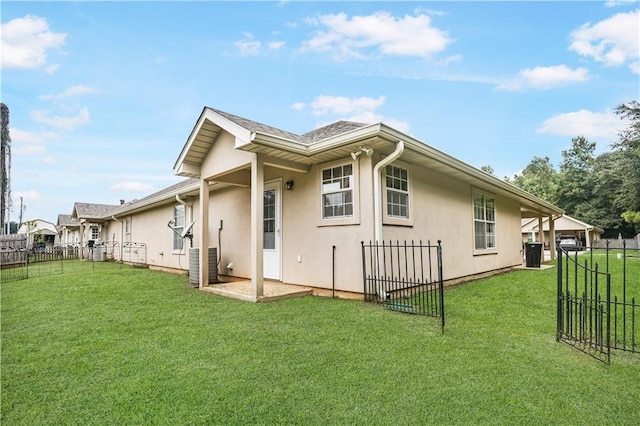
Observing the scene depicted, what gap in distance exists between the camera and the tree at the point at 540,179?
42.1 metres

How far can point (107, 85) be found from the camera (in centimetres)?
1045

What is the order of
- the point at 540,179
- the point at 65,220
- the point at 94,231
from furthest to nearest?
the point at 540,179 < the point at 65,220 < the point at 94,231

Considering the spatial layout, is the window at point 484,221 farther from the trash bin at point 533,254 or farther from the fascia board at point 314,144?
the fascia board at point 314,144

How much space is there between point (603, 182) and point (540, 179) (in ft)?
52.0

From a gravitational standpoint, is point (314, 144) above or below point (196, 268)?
above

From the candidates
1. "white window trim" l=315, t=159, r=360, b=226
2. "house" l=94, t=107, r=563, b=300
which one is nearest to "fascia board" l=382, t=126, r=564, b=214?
"house" l=94, t=107, r=563, b=300

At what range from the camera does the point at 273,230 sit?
7391mm

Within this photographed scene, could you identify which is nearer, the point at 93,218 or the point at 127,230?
the point at 127,230

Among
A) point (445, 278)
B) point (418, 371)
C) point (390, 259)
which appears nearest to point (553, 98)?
point (445, 278)

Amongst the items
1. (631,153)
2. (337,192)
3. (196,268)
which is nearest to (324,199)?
(337,192)

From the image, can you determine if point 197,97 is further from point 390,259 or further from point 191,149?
point 390,259

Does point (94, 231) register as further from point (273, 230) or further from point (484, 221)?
point (484, 221)

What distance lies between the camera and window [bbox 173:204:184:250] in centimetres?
1141

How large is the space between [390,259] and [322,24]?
25.2 ft
